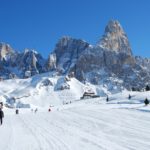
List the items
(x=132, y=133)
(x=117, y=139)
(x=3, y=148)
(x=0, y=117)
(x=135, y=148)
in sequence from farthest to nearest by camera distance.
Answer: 1. (x=0, y=117)
2. (x=132, y=133)
3. (x=117, y=139)
4. (x=3, y=148)
5. (x=135, y=148)

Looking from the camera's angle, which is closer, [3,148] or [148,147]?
[148,147]

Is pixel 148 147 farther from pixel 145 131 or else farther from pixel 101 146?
pixel 145 131

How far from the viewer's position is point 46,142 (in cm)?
1761

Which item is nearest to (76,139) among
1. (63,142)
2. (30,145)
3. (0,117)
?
(63,142)

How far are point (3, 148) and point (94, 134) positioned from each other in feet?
17.3

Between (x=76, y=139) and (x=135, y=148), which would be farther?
(x=76, y=139)

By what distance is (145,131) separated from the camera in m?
19.5

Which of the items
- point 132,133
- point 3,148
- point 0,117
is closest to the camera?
point 3,148

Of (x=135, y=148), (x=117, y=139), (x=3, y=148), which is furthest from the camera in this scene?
(x=117, y=139)

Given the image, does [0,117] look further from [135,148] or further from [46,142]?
[135,148]

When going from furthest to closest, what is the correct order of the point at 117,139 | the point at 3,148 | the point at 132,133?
the point at 132,133, the point at 117,139, the point at 3,148

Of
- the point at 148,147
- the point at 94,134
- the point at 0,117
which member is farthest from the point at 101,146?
the point at 0,117

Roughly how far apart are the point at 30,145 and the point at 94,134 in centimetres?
408

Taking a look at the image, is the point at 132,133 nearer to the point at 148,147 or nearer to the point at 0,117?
the point at 148,147
